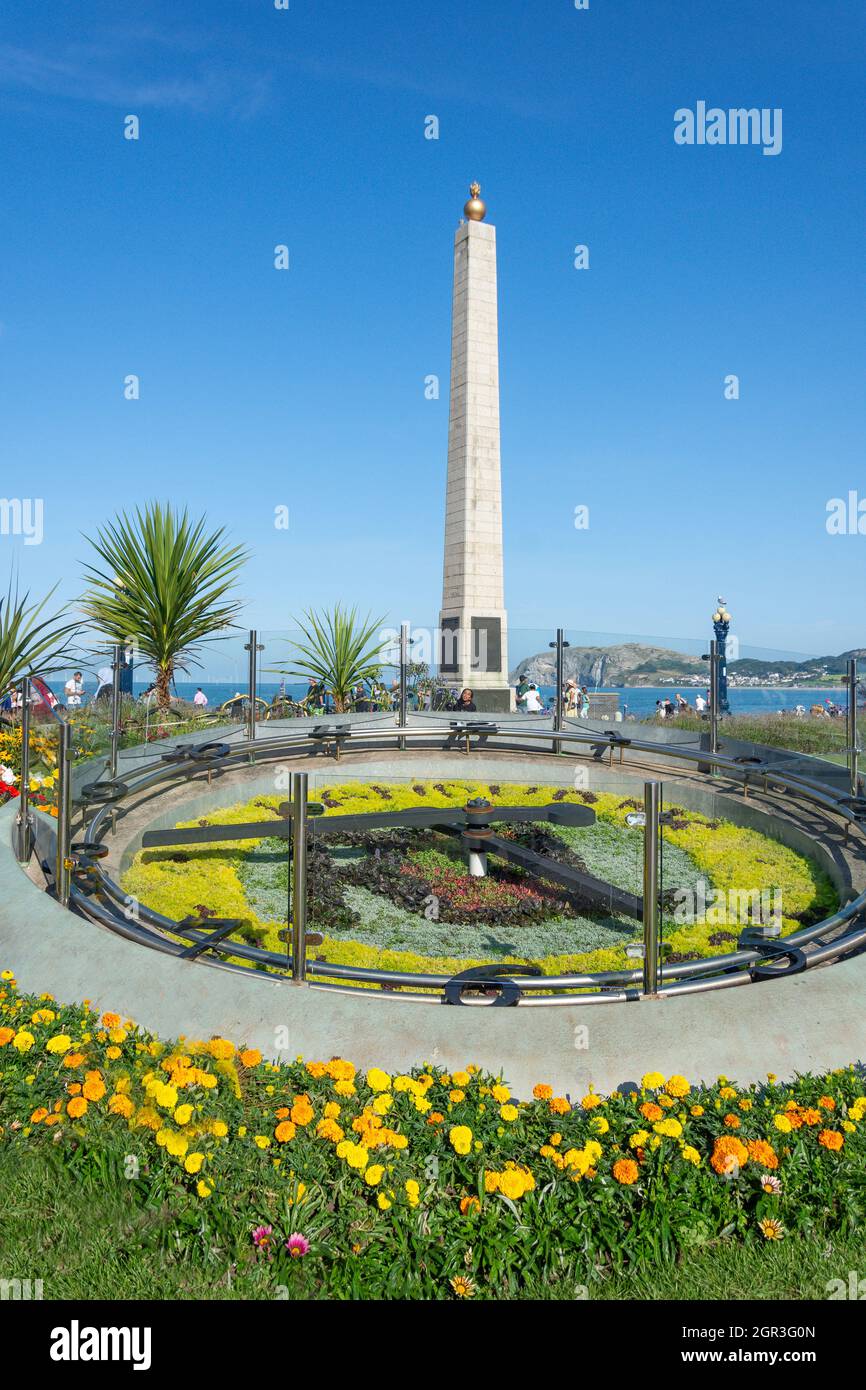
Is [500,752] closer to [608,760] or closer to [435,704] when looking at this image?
[608,760]

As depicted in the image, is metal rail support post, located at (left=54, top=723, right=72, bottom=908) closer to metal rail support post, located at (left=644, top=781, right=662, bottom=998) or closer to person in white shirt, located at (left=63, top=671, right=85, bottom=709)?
person in white shirt, located at (left=63, top=671, right=85, bottom=709)

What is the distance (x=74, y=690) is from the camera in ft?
32.3

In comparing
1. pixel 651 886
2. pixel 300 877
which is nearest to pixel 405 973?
pixel 300 877

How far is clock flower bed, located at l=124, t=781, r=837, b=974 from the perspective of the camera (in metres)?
5.50

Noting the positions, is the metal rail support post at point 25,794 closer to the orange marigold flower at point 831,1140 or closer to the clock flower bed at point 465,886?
the clock flower bed at point 465,886

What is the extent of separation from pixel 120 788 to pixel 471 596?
1111 centimetres

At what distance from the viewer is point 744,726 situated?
11289 millimetres

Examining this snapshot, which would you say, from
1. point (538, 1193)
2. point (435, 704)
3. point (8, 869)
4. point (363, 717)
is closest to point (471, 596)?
point (435, 704)

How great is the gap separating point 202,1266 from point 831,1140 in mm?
2212

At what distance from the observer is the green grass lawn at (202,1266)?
2619 millimetres

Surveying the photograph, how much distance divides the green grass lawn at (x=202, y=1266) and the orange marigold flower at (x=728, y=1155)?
24 cm

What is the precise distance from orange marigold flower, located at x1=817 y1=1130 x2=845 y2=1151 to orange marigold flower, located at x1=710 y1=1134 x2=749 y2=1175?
310mm
